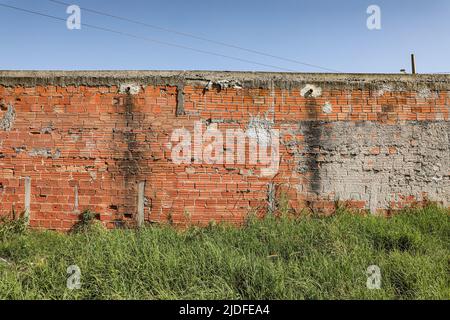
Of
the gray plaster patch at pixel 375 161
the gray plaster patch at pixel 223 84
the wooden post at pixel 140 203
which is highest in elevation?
the gray plaster patch at pixel 223 84

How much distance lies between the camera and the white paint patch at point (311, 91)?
16.3ft

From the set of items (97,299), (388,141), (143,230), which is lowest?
(97,299)

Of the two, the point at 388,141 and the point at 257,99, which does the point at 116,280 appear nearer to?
the point at 257,99

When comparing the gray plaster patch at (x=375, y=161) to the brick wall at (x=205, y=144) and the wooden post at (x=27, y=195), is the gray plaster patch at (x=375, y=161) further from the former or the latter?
the wooden post at (x=27, y=195)

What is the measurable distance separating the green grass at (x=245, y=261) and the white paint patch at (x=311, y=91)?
1810 mm

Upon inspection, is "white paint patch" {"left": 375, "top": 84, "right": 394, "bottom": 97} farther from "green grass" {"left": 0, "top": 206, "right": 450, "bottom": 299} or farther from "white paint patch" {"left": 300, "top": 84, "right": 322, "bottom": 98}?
"green grass" {"left": 0, "top": 206, "right": 450, "bottom": 299}

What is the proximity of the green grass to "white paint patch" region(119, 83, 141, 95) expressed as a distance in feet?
6.57

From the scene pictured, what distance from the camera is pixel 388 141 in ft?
16.2

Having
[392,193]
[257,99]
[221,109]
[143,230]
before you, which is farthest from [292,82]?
[143,230]

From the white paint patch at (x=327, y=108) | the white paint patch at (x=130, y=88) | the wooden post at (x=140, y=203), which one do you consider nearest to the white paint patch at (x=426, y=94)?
the white paint patch at (x=327, y=108)

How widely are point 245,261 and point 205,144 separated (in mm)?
2063

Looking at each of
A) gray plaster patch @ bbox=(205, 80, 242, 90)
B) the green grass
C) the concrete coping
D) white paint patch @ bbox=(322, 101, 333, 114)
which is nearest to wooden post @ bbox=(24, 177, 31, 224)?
the green grass

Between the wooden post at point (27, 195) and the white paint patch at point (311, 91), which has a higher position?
the white paint patch at point (311, 91)

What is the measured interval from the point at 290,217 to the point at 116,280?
8.64ft
